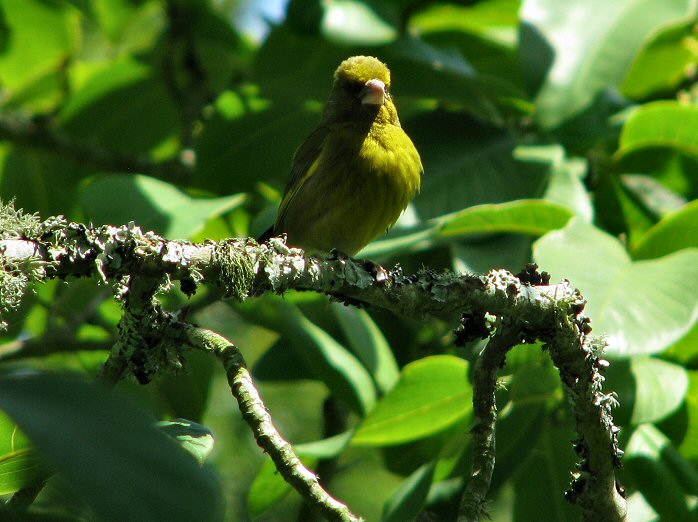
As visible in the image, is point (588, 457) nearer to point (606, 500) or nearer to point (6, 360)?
point (606, 500)

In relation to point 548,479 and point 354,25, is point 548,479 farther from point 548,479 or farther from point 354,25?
point 354,25

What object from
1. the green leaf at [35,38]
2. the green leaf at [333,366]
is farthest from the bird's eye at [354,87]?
the green leaf at [35,38]

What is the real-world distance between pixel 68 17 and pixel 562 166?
327cm

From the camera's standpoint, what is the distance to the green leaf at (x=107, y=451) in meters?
1.07

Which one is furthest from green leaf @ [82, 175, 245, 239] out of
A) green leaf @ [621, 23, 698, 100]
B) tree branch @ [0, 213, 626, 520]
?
green leaf @ [621, 23, 698, 100]

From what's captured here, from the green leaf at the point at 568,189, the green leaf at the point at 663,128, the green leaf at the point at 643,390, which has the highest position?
the green leaf at the point at 663,128

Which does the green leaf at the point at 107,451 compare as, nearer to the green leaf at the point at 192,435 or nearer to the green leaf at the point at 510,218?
the green leaf at the point at 192,435

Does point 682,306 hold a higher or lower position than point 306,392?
higher

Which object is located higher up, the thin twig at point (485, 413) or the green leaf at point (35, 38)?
the thin twig at point (485, 413)

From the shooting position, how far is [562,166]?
4.06 m

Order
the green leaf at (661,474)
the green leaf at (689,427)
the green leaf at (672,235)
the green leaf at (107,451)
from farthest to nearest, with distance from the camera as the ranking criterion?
the green leaf at (672,235)
the green leaf at (689,427)
the green leaf at (661,474)
the green leaf at (107,451)

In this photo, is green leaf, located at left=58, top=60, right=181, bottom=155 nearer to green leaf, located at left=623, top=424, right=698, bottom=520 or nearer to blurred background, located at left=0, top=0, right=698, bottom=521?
blurred background, located at left=0, top=0, right=698, bottom=521

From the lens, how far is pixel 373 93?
159 inches

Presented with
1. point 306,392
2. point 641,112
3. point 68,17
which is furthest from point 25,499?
point 306,392
